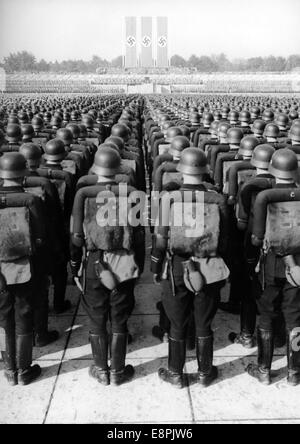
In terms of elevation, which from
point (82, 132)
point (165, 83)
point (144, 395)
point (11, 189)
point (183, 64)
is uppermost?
point (183, 64)

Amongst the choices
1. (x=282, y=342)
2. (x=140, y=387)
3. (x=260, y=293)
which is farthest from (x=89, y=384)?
(x=282, y=342)

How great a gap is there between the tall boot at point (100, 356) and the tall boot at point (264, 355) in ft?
4.79

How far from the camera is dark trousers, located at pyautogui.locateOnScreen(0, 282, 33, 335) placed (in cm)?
405

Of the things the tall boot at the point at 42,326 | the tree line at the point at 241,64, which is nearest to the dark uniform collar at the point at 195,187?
the tall boot at the point at 42,326

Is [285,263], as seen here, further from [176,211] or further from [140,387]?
[140,387]

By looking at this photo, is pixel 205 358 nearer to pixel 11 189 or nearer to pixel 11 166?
pixel 11 189

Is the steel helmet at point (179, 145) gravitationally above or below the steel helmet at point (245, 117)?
below

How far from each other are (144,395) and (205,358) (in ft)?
2.18

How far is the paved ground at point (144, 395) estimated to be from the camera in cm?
377

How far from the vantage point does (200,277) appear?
3.84 m

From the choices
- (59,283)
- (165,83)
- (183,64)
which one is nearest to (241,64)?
(183,64)

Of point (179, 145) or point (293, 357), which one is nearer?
point (293, 357)

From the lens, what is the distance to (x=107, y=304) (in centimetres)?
414

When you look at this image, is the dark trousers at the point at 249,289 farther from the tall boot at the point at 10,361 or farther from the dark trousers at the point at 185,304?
the tall boot at the point at 10,361
